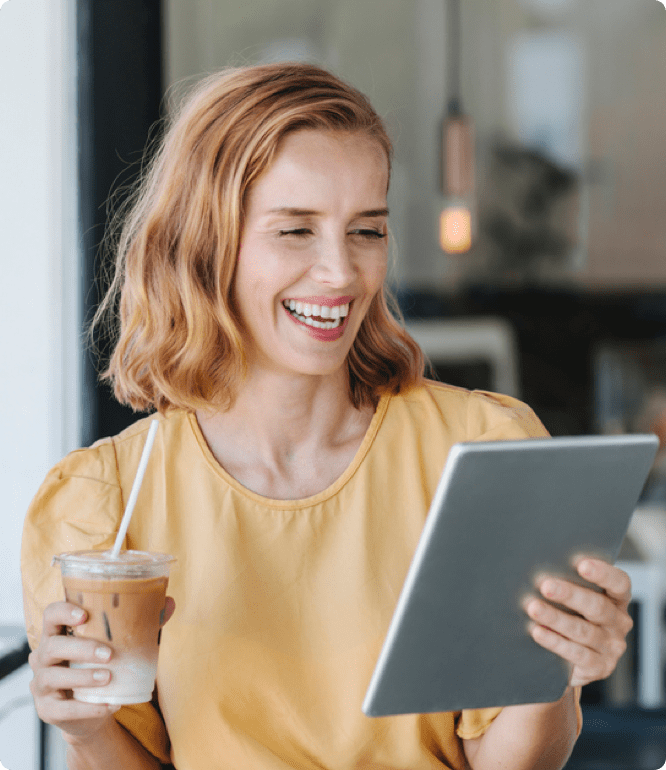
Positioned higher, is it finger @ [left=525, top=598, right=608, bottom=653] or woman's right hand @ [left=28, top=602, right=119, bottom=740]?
finger @ [left=525, top=598, right=608, bottom=653]

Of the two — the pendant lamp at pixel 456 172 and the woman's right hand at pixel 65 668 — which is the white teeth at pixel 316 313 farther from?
the pendant lamp at pixel 456 172

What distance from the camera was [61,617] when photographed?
3.41ft

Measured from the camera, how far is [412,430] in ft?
4.82

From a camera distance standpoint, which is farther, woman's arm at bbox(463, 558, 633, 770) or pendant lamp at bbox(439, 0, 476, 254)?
pendant lamp at bbox(439, 0, 476, 254)

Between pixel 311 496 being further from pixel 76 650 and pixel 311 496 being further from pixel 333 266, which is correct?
pixel 76 650

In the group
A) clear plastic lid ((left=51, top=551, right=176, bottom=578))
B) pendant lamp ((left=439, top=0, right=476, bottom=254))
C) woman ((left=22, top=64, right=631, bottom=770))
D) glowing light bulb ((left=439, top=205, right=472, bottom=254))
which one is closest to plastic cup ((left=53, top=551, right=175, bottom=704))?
clear plastic lid ((left=51, top=551, right=176, bottom=578))

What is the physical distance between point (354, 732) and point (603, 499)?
54 cm

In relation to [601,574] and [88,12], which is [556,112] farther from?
[601,574]

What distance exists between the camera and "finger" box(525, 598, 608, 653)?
3.28 ft

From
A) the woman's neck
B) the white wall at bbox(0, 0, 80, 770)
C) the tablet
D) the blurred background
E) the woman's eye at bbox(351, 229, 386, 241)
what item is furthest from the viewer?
the blurred background

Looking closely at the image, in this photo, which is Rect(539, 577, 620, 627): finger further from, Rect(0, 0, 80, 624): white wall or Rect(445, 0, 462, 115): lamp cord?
Rect(445, 0, 462, 115): lamp cord

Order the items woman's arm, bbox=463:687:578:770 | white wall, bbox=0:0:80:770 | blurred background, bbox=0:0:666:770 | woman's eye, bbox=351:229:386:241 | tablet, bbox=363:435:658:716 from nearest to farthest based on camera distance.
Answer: tablet, bbox=363:435:658:716, woman's arm, bbox=463:687:578:770, woman's eye, bbox=351:229:386:241, white wall, bbox=0:0:80:770, blurred background, bbox=0:0:666:770

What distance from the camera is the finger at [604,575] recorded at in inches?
39.4

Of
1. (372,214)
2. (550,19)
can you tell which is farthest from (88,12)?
(550,19)
